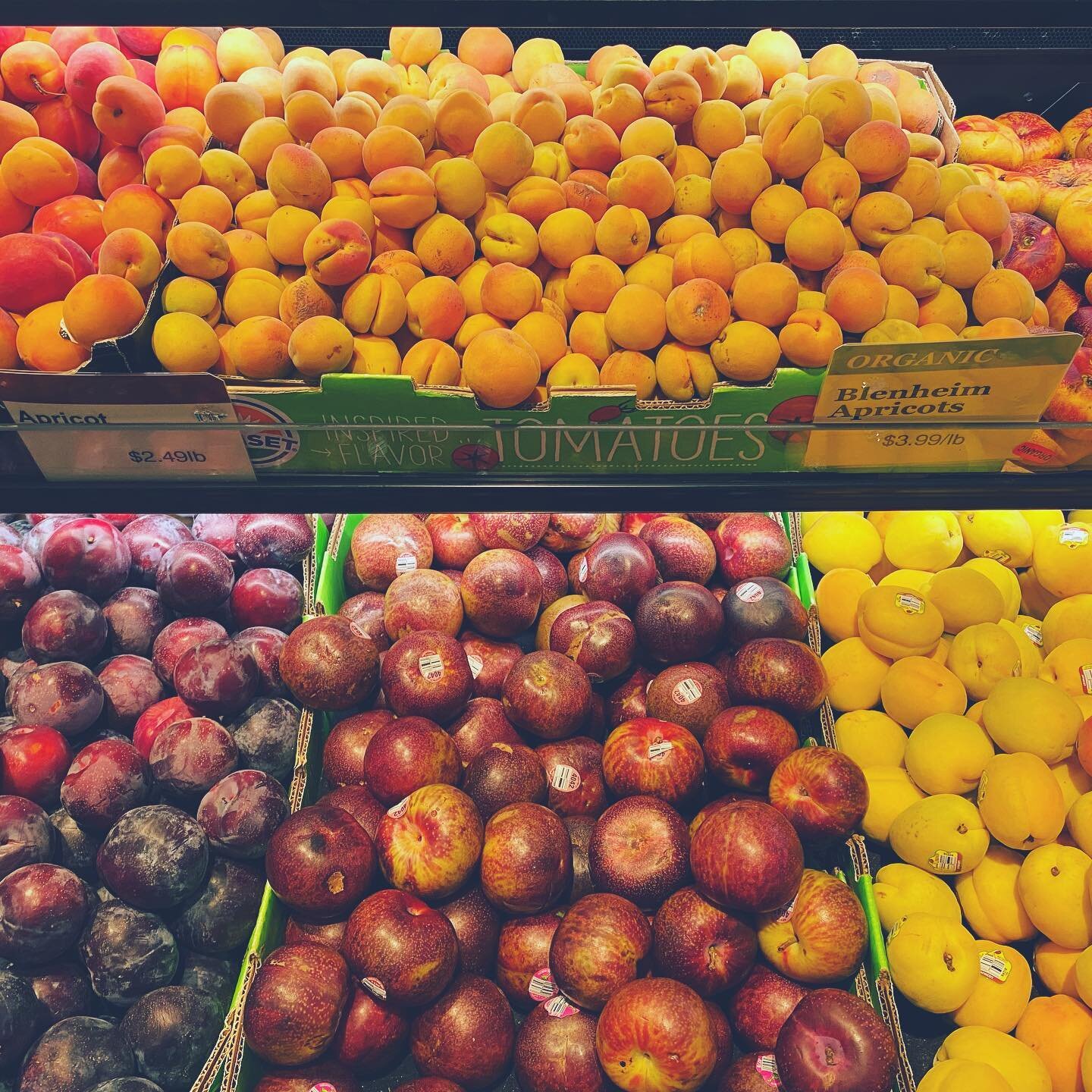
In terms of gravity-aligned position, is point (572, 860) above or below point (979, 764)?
below

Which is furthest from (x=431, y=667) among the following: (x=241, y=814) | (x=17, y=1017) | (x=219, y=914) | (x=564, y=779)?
(x=17, y=1017)

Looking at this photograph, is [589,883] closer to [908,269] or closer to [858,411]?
[858,411]

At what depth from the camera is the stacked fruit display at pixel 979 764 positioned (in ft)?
5.05

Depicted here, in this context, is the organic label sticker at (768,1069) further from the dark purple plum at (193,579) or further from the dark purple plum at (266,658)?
the dark purple plum at (193,579)

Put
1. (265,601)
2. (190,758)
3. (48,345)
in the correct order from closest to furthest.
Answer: (48,345), (190,758), (265,601)

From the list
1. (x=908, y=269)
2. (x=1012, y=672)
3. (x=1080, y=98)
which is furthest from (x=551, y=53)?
(x=1012, y=672)

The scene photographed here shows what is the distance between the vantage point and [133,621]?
6.52ft

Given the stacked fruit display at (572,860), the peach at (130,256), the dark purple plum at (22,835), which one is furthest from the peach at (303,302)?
the dark purple plum at (22,835)

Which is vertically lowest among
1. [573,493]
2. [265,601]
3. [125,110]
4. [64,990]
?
[64,990]

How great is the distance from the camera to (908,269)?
1.52 meters

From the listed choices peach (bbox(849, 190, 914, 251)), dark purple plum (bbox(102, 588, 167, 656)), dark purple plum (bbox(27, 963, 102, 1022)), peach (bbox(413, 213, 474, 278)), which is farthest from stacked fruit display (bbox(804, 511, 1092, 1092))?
dark purple plum (bbox(102, 588, 167, 656))

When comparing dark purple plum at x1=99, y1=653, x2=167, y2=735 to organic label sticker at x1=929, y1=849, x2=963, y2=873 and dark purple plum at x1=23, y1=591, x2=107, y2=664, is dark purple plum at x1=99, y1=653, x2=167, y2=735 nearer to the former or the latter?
dark purple plum at x1=23, y1=591, x2=107, y2=664

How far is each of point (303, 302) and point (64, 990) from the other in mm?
1378

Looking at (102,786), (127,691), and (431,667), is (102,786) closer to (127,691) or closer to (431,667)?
(127,691)
